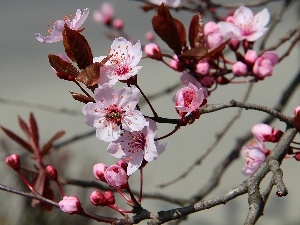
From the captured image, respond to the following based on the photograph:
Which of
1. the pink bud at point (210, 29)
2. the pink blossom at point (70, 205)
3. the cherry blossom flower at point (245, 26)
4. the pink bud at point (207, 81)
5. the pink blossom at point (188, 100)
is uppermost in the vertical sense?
the cherry blossom flower at point (245, 26)

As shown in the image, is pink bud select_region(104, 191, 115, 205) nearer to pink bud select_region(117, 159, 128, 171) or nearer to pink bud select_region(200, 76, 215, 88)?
pink bud select_region(117, 159, 128, 171)

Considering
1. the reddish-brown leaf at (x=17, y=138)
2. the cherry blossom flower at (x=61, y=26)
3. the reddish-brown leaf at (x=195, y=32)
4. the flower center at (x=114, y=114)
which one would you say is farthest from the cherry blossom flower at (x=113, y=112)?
the reddish-brown leaf at (x=17, y=138)

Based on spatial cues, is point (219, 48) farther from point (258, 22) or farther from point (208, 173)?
point (208, 173)

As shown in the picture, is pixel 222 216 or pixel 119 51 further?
pixel 222 216

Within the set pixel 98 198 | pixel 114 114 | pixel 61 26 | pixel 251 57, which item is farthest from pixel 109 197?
pixel 251 57

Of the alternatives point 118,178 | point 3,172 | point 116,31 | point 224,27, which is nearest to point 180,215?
point 118,178

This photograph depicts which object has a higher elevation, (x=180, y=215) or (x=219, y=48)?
(x=219, y=48)

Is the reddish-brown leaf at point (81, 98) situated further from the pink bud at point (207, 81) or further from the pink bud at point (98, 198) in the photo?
the pink bud at point (207, 81)
